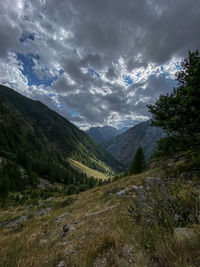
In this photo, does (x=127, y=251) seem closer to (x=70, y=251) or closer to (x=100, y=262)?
(x=100, y=262)

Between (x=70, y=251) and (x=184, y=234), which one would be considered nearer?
(x=184, y=234)

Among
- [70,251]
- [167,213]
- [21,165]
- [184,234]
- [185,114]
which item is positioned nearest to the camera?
[184,234]

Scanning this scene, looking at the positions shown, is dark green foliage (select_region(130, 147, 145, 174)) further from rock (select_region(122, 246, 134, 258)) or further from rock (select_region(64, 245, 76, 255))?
rock (select_region(122, 246, 134, 258))

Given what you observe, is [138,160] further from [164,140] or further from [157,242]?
[157,242]

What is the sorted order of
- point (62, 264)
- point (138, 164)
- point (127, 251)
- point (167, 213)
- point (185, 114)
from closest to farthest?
point (127, 251)
point (62, 264)
point (167, 213)
point (185, 114)
point (138, 164)

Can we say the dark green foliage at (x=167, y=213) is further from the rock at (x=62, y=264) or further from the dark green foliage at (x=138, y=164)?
the dark green foliage at (x=138, y=164)

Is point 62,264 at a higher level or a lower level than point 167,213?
lower

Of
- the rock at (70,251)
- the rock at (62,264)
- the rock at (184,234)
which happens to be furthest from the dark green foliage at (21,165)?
the rock at (184,234)

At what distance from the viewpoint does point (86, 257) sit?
98.4 inches

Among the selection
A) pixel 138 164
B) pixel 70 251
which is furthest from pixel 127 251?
pixel 138 164

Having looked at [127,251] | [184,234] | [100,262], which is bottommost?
[100,262]

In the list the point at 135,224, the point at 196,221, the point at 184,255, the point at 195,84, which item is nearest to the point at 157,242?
the point at 184,255

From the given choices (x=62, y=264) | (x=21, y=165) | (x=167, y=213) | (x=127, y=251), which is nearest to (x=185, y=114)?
(x=167, y=213)

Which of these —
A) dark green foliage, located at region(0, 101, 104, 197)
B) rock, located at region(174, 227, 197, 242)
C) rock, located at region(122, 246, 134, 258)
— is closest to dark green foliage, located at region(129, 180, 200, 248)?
rock, located at region(174, 227, 197, 242)
